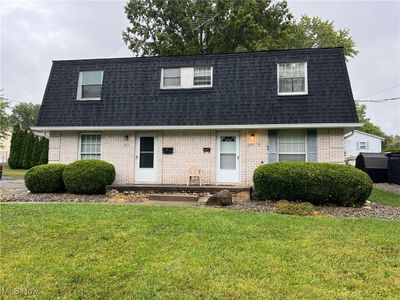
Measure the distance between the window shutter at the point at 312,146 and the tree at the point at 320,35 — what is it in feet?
60.0

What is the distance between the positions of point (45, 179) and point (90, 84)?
455cm

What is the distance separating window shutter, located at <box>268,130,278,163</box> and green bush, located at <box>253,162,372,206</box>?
1.85 metres

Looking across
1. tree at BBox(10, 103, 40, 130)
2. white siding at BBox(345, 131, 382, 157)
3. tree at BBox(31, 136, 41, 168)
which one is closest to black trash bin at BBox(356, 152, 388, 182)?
white siding at BBox(345, 131, 382, 157)

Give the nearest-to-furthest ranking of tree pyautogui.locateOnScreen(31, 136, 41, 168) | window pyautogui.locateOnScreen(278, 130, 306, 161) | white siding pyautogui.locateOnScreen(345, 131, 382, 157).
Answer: window pyautogui.locateOnScreen(278, 130, 306, 161), tree pyautogui.locateOnScreen(31, 136, 41, 168), white siding pyautogui.locateOnScreen(345, 131, 382, 157)

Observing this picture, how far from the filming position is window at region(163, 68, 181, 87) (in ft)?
43.6

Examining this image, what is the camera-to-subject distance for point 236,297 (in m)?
3.50

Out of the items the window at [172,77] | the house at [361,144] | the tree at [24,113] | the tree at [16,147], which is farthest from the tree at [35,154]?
the tree at [24,113]

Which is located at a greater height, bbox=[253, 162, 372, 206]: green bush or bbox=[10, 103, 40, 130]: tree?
bbox=[10, 103, 40, 130]: tree

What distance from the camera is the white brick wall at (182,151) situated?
37.9 feet

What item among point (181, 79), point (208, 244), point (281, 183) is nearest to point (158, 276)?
point (208, 244)

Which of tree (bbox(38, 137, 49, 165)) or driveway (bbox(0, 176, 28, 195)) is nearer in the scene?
driveway (bbox(0, 176, 28, 195))

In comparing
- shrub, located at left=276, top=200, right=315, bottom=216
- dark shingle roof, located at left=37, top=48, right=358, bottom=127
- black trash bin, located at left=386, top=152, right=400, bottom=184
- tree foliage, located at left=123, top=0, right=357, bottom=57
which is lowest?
shrub, located at left=276, top=200, right=315, bottom=216

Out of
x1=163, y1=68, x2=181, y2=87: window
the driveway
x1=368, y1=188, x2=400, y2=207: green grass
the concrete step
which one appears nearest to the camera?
the concrete step

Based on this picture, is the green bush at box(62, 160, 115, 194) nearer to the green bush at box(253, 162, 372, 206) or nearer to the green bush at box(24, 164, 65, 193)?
the green bush at box(24, 164, 65, 193)
